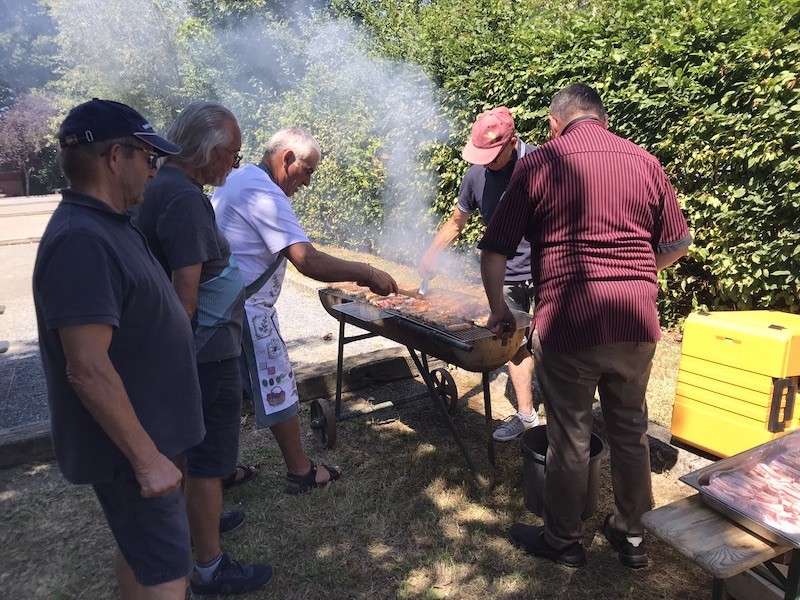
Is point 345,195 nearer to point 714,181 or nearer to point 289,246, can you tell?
point 714,181

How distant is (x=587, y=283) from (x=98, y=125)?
6.48 ft

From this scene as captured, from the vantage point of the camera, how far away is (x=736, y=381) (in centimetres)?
344

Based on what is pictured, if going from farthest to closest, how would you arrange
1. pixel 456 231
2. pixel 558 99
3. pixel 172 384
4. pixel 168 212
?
pixel 456 231, pixel 558 99, pixel 168 212, pixel 172 384

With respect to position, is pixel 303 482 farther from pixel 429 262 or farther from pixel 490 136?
pixel 490 136

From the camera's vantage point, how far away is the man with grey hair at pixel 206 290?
7.67ft

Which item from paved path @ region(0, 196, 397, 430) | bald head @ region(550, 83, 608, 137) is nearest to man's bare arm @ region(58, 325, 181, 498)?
bald head @ region(550, 83, 608, 137)

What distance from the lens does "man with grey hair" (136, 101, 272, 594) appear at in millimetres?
2338

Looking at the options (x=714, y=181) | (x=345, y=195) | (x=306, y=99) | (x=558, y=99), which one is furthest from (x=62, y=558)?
(x=306, y=99)

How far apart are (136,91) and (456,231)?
25.0 meters

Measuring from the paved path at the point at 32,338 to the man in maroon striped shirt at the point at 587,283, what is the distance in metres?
3.68

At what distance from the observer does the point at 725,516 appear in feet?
7.06

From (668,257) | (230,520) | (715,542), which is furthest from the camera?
(230,520)

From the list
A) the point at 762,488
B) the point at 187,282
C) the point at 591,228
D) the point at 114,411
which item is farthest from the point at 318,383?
the point at 762,488

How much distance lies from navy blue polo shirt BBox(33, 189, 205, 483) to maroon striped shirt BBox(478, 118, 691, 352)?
5.11ft
